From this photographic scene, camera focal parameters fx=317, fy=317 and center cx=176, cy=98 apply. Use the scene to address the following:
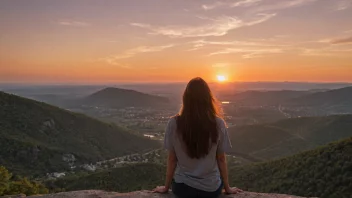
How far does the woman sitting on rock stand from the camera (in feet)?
16.6

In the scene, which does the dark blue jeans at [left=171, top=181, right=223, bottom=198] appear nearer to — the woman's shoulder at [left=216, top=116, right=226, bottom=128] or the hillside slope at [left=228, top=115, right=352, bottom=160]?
the woman's shoulder at [left=216, top=116, right=226, bottom=128]

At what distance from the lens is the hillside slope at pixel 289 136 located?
242ft

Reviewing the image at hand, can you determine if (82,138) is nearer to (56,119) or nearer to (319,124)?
(56,119)

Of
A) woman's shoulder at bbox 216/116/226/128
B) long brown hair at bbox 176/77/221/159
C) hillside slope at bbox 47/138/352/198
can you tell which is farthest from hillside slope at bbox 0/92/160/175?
woman's shoulder at bbox 216/116/226/128

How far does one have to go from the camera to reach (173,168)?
5.59 m

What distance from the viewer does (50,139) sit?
221 ft

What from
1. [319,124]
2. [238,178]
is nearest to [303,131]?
[319,124]

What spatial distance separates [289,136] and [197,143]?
82.2 m

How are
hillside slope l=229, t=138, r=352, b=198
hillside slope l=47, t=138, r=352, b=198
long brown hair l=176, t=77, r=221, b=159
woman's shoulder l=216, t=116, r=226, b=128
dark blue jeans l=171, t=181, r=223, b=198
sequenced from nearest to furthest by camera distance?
long brown hair l=176, t=77, r=221, b=159 → woman's shoulder l=216, t=116, r=226, b=128 → dark blue jeans l=171, t=181, r=223, b=198 → hillside slope l=229, t=138, r=352, b=198 → hillside slope l=47, t=138, r=352, b=198

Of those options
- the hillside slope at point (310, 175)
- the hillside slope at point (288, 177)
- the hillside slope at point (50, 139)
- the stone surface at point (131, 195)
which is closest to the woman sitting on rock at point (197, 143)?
the stone surface at point (131, 195)

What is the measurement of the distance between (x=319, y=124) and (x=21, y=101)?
77.5 metres

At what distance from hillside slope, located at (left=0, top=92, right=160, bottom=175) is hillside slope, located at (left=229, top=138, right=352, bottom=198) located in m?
35.1

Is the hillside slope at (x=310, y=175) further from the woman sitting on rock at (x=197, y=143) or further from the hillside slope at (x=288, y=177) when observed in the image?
the woman sitting on rock at (x=197, y=143)

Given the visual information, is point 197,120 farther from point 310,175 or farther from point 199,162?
point 310,175
